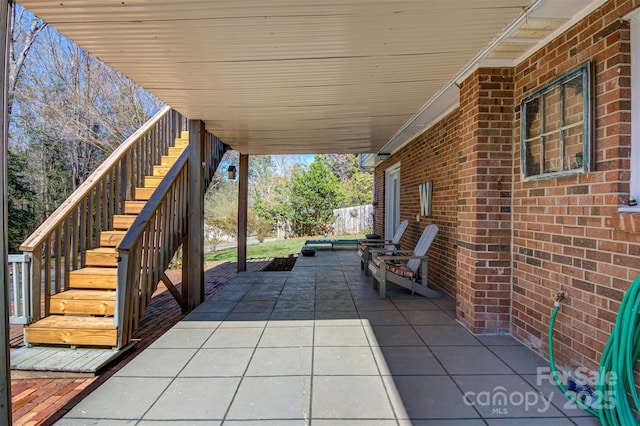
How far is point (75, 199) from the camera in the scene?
154 inches

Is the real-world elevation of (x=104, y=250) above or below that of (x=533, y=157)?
below

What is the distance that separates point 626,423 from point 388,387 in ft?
4.24

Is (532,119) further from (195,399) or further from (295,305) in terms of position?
(195,399)

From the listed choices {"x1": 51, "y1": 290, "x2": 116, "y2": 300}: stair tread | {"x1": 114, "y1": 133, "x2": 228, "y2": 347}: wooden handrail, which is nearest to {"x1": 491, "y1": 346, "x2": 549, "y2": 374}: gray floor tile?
{"x1": 114, "y1": 133, "x2": 228, "y2": 347}: wooden handrail

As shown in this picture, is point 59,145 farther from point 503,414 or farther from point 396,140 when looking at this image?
point 503,414

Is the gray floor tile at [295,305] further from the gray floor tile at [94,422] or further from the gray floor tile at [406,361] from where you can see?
the gray floor tile at [94,422]

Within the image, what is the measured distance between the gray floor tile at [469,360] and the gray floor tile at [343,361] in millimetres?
594

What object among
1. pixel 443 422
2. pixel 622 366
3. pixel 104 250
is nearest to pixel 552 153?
pixel 622 366

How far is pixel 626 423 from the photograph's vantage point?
175 centimetres

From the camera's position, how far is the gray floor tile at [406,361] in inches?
98.9

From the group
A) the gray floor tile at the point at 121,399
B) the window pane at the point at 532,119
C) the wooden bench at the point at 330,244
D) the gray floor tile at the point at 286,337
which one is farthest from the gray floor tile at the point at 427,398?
the wooden bench at the point at 330,244

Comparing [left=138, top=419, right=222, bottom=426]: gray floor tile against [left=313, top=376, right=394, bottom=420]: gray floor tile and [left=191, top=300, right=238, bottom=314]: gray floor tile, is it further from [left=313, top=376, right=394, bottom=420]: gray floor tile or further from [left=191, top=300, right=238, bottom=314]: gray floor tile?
[left=191, top=300, right=238, bottom=314]: gray floor tile

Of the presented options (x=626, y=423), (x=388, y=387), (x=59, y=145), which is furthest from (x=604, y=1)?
(x=59, y=145)

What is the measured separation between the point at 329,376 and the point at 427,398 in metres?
0.71
